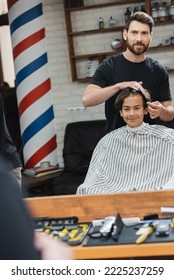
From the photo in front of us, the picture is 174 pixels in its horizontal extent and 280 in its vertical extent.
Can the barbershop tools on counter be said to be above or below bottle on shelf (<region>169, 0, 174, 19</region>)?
below

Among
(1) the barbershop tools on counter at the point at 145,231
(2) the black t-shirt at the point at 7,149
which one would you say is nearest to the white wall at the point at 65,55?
(2) the black t-shirt at the point at 7,149

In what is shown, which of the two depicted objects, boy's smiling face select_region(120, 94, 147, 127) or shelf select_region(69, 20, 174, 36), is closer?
boy's smiling face select_region(120, 94, 147, 127)

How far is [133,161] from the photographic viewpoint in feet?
9.93

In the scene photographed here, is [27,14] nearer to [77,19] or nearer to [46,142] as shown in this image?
[77,19]

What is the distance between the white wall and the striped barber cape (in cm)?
192

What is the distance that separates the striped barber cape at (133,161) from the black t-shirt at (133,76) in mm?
110

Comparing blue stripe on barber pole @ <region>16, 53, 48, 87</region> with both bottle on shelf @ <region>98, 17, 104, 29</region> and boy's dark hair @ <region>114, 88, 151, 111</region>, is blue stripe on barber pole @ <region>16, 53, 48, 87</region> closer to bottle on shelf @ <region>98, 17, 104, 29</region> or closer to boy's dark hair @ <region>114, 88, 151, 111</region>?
bottle on shelf @ <region>98, 17, 104, 29</region>

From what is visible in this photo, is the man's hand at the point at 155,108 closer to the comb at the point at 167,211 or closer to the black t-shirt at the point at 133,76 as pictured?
the black t-shirt at the point at 133,76

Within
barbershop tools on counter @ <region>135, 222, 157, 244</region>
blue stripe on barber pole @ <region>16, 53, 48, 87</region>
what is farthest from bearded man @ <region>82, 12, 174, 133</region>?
blue stripe on barber pole @ <region>16, 53, 48, 87</region>

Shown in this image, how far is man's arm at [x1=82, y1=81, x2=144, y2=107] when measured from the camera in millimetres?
2812

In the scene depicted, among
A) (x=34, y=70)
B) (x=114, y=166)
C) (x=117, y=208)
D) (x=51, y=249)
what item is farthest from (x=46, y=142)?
(x=51, y=249)

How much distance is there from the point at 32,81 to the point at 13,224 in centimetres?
442

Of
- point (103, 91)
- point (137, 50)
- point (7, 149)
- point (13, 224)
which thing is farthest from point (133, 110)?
point (13, 224)

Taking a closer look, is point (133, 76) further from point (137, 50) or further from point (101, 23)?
point (101, 23)
